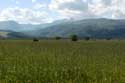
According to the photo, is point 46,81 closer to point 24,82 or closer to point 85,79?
point 24,82

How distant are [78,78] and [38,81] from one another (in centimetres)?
231

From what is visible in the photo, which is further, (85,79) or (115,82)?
(85,79)

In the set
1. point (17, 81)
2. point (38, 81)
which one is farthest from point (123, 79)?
point (17, 81)

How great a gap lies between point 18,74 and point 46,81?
300 centimetres

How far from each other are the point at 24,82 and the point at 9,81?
0.76 metres

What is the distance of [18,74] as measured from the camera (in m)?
17.7

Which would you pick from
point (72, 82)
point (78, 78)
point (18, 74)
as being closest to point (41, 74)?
point (18, 74)

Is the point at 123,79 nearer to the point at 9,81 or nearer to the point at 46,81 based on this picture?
the point at 46,81

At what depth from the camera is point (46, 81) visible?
15.3 meters

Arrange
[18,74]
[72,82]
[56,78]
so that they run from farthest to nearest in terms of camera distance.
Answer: [18,74] → [56,78] → [72,82]

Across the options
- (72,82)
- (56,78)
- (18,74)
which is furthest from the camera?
(18,74)

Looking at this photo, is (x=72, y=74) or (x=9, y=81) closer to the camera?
(x=9, y=81)

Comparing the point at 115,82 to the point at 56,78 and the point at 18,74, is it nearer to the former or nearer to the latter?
the point at 56,78

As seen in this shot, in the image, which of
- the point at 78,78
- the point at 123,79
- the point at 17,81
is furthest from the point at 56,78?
the point at 123,79
